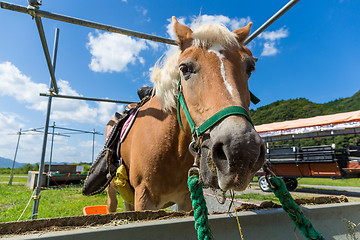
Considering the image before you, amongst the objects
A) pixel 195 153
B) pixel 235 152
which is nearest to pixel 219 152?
pixel 235 152

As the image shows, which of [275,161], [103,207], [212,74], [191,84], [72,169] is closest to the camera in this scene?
[212,74]

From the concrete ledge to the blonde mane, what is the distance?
41.9 inches

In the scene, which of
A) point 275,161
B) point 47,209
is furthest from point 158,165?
point 275,161

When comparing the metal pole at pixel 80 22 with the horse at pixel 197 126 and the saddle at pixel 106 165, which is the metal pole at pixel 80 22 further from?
the saddle at pixel 106 165

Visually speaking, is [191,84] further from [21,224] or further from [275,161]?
[275,161]

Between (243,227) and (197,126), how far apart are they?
83cm

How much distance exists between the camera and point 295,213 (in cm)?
121

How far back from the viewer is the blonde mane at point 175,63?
5.22ft

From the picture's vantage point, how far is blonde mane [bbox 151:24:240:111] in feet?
5.22

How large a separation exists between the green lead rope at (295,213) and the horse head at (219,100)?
0.33 meters

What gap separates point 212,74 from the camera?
1.39 meters

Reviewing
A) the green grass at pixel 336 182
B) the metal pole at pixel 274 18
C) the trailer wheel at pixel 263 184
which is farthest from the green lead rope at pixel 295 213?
the green grass at pixel 336 182

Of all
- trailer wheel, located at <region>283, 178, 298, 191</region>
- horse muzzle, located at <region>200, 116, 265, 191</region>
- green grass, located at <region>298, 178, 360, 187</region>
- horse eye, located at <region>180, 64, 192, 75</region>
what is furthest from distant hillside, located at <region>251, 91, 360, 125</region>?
horse muzzle, located at <region>200, 116, 265, 191</region>

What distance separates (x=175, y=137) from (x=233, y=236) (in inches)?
36.7
